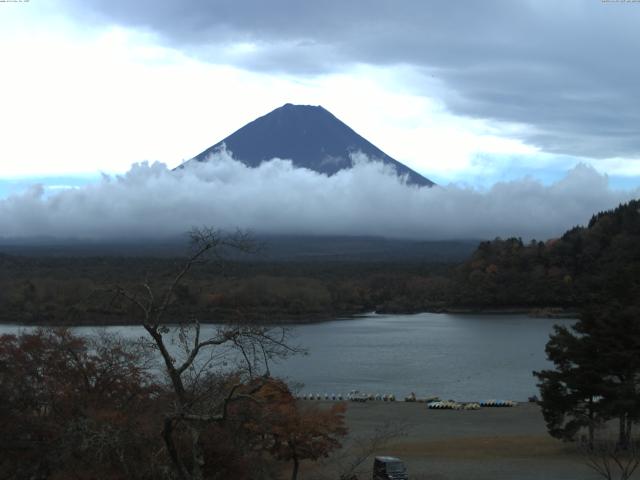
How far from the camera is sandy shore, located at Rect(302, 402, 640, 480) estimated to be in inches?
563

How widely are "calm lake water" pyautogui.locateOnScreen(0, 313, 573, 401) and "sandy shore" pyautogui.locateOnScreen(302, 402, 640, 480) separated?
142 inches

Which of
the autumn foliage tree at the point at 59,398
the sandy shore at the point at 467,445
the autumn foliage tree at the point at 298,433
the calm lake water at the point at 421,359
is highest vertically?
the autumn foliage tree at the point at 59,398

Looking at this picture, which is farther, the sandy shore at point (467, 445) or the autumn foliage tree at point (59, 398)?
the sandy shore at point (467, 445)

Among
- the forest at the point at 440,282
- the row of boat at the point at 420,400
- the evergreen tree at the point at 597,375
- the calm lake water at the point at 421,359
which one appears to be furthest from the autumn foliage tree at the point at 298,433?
the forest at the point at 440,282

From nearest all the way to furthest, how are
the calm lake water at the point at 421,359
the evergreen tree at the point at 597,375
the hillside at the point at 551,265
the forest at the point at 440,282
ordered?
the evergreen tree at the point at 597,375
the calm lake water at the point at 421,359
the forest at the point at 440,282
the hillside at the point at 551,265

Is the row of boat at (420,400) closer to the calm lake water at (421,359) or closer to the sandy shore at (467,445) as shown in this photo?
the sandy shore at (467,445)

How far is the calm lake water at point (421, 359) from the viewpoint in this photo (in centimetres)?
3117

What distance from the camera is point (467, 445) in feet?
59.4

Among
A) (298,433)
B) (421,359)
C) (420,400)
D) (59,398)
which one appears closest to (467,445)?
(298,433)

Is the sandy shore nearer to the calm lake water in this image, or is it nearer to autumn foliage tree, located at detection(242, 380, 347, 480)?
autumn foliage tree, located at detection(242, 380, 347, 480)

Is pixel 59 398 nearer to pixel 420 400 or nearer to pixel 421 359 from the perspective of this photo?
pixel 420 400

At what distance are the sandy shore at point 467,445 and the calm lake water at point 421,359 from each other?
3599 mm

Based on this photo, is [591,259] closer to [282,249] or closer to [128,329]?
[128,329]

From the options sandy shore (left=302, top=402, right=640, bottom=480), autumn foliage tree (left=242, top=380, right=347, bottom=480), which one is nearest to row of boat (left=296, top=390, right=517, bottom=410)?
sandy shore (left=302, top=402, right=640, bottom=480)
